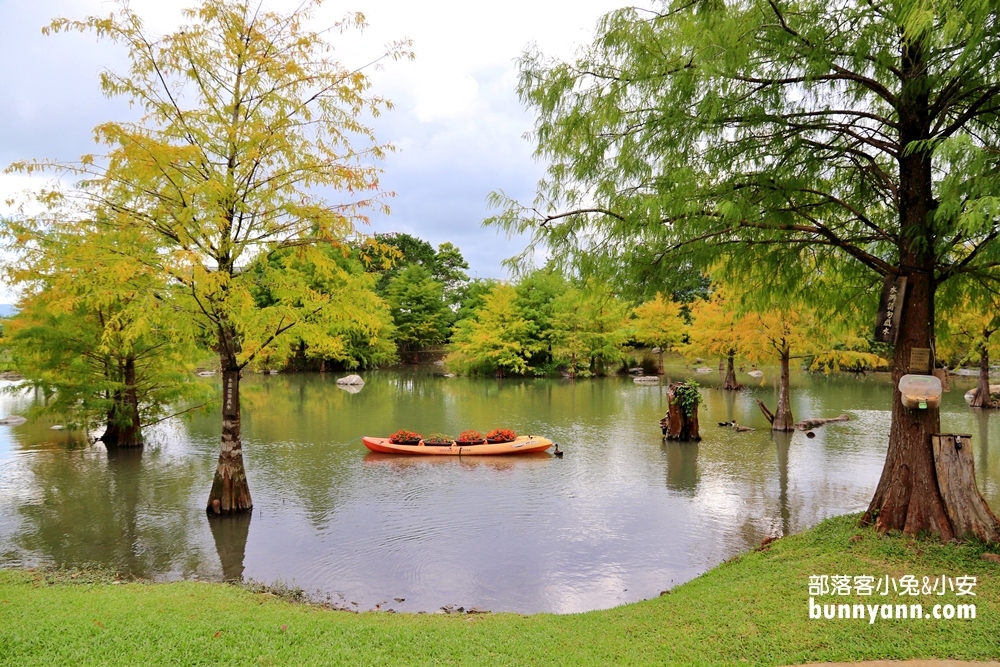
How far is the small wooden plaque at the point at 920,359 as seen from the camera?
19.2ft

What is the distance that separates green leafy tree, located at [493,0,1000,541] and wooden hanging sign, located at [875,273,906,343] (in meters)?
0.13

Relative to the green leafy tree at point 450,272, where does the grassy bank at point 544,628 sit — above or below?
below

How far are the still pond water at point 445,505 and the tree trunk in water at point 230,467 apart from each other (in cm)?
39

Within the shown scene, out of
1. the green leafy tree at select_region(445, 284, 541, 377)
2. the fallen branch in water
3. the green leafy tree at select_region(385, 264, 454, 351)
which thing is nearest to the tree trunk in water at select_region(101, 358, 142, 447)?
the fallen branch in water

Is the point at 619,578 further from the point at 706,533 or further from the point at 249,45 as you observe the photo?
the point at 249,45

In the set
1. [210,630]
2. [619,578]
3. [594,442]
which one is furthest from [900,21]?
[594,442]

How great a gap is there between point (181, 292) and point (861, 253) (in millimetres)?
8856

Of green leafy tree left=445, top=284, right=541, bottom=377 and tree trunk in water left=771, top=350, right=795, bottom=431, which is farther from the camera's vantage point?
green leafy tree left=445, top=284, right=541, bottom=377

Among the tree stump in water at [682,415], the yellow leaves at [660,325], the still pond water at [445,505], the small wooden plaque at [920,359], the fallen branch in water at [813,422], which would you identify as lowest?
the still pond water at [445,505]

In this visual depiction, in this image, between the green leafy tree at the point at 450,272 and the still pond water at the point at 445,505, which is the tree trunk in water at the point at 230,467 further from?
the green leafy tree at the point at 450,272

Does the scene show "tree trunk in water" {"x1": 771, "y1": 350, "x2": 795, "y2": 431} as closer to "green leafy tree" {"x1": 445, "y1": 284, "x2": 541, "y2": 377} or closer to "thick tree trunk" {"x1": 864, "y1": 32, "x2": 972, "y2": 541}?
"thick tree trunk" {"x1": 864, "y1": 32, "x2": 972, "y2": 541}

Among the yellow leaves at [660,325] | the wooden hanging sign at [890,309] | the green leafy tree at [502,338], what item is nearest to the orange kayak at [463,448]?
the wooden hanging sign at [890,309]

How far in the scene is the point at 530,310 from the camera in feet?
122

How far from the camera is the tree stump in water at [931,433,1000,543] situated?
17.8 feet
